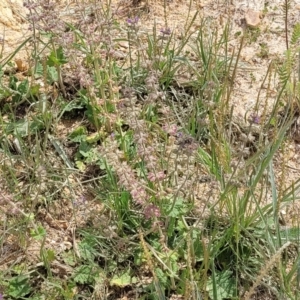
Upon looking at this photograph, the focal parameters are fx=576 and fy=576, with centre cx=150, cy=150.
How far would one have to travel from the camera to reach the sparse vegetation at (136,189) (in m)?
1.81

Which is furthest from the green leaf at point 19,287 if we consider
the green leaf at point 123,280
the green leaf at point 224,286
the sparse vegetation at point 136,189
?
the green leaf at point 224,286

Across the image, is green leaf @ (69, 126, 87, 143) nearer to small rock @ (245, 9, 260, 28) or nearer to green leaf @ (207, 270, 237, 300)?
green leaf @ (207, 270, 237, 300)

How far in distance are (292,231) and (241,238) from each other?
0.17m

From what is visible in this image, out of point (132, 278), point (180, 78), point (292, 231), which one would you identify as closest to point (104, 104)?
point (180, 78)

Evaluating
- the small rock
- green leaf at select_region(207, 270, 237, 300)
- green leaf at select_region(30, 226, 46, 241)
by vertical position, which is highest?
the small rock

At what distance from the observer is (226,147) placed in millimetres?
2074

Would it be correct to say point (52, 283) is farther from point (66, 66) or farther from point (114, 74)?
point (66, 66)

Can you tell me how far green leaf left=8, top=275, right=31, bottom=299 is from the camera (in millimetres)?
1861

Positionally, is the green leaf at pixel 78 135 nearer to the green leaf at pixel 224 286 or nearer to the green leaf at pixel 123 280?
the green leaf at pixel 123 280

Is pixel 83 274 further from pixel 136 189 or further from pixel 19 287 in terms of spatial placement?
pixel 136 189

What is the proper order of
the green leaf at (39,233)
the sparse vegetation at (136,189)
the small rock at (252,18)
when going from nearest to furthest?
the sparse vegetation at (136,189) < the green leaf at (39,233) < the small rock at (252,18)

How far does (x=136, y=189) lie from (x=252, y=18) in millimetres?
1602

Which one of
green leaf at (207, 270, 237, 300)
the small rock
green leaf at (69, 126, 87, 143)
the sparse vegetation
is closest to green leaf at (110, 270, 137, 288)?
the sparse vegetation

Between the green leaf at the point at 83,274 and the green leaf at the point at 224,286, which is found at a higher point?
the green leaf at the point at 83,274
